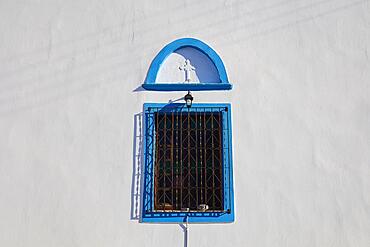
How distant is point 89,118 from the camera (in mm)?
4758

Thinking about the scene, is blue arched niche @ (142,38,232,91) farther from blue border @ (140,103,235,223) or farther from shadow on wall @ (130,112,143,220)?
shadow on wall @ (130,112,143,220)

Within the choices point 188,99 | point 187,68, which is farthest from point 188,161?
point 187,68

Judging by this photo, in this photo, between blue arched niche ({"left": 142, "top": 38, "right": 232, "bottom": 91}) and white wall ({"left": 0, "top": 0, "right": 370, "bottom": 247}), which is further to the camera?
blue arched niche ({"left": 142, "top": 38, "right": 232, "bottom": 91})

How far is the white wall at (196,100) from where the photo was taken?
4535mm

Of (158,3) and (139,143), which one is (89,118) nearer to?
(139,143)

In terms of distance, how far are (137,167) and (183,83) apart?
966mm

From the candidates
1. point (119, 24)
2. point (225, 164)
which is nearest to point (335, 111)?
point (225, 164)

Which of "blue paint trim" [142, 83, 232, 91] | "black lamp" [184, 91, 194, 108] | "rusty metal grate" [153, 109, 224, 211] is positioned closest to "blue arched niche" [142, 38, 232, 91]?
"blue paint trim" [142, 83, 232, 91]

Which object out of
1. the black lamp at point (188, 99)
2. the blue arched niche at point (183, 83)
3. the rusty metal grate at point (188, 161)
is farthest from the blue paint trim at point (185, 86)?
the rusty metal grate at point (188, 161)

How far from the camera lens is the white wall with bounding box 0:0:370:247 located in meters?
4.54

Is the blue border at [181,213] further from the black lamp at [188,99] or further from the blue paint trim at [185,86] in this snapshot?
the blue paint trim at [185,86]

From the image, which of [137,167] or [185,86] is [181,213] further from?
[185,86]

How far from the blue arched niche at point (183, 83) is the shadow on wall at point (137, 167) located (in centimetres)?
35

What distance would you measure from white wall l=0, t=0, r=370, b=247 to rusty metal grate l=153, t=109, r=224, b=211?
0.21 m
